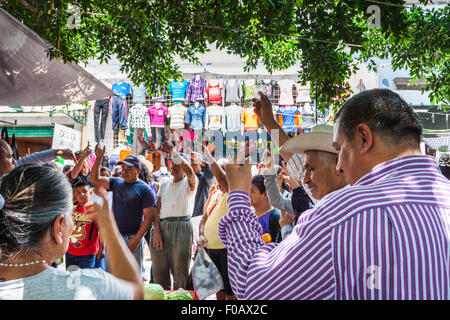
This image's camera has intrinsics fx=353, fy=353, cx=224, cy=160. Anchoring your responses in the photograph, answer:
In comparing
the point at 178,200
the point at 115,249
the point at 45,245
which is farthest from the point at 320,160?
the point at 178,200

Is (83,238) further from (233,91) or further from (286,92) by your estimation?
(286,92)

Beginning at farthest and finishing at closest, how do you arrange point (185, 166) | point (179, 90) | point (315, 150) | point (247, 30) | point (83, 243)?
1. point (179, 90)
2. point (185, 166)
3. point (83, 243)
4. point (247, 30)
5. point (315, 150)

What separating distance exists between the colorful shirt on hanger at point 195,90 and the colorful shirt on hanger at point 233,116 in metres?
0.70

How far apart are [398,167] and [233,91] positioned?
6.72m

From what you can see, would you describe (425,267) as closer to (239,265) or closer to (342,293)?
(342,293)

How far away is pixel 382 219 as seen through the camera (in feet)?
2.44

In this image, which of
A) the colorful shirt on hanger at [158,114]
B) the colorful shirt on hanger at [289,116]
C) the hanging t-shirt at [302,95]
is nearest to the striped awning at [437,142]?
the hanging t-shirt at [302,95]

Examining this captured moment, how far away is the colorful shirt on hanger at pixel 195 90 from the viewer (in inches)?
270

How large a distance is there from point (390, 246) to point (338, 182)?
2.94ft

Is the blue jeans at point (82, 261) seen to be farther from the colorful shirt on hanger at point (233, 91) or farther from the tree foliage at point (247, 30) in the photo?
the colorful shirt on hanger at point (233, 91)

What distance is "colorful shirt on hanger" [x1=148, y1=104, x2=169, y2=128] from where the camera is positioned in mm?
6957

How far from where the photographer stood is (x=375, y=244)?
730mm
